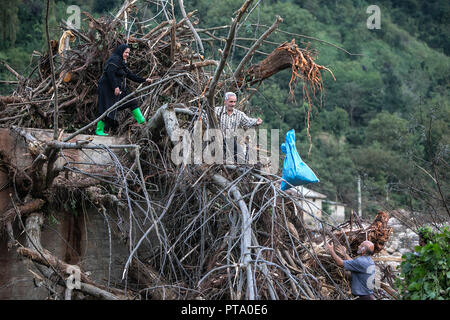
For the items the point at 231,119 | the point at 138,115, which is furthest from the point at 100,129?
the point at 231,119

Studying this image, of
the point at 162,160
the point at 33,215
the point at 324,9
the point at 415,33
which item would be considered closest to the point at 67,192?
the point at 33,215

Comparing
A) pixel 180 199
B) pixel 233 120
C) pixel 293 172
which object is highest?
pixel 233 120

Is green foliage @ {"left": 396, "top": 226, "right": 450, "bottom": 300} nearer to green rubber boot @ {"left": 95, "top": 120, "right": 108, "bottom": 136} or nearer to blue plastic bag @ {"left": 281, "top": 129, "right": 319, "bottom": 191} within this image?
blue plastic bag @ {"left": 281, "top": 129, "right": 319, "bottom": 191}

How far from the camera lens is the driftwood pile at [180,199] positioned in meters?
5.57

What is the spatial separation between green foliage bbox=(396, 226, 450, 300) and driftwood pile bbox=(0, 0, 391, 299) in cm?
76

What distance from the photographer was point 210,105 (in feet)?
20.3

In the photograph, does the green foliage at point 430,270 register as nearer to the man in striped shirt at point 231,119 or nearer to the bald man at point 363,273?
the bald man at point 363,273

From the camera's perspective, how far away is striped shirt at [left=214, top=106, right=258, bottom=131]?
22.2 ft

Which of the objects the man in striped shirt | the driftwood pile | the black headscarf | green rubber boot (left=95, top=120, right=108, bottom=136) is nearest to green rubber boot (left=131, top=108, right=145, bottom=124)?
the driftwood pile

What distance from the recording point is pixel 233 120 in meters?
6.88

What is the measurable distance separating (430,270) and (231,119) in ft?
8.73

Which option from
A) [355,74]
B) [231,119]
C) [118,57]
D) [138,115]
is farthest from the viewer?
[355,74]

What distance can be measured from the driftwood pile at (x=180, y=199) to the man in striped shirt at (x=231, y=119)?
0.16m

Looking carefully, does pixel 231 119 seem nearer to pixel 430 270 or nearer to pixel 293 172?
pixel 293 172
